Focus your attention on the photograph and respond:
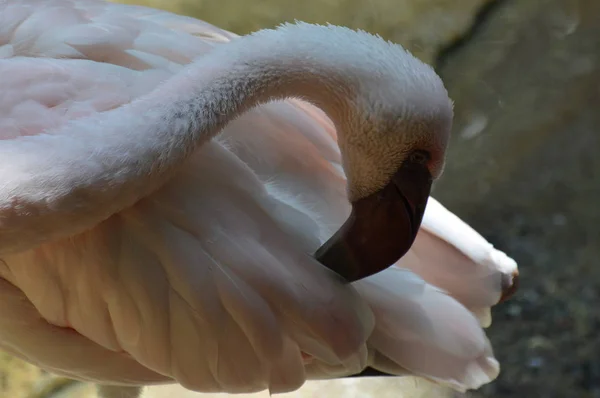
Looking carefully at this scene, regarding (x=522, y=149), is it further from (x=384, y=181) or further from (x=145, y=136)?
(x=145, y=136)

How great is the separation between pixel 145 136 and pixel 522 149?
1.57 metres

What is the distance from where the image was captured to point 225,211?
42.1 inches

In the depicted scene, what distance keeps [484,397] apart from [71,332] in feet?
3.40

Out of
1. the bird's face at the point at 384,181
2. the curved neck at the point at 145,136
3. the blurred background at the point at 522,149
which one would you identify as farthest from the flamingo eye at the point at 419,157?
the blurred background at the point at 522,149

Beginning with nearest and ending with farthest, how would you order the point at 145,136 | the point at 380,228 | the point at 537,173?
the point at 145,136 → the point at 380,228 → the point at 537,173

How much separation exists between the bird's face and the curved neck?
59 mm

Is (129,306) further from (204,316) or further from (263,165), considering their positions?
(263,165)

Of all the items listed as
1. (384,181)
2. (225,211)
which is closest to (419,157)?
(384,181)

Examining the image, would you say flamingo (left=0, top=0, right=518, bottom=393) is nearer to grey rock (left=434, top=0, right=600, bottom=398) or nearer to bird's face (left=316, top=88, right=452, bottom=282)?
bird's face (left=316, top=88, right=452, bottom=282)

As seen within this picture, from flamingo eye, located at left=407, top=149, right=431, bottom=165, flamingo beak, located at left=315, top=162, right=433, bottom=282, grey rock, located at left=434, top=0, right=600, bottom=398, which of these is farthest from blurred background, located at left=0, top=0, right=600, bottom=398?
flamingo eye, located at left=407, top=149, right=431, bottom=165

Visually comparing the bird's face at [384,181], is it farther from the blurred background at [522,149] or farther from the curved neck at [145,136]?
the blurred background at [522,149]

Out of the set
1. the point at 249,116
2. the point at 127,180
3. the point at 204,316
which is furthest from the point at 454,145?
the point at 127,180

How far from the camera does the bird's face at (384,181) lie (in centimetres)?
94

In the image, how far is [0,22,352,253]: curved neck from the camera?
87cm
